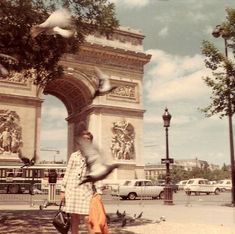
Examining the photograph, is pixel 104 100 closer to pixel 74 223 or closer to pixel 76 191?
pixel 74 223

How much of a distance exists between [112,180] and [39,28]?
28230mm

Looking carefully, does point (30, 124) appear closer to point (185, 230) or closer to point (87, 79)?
point (87, 79)

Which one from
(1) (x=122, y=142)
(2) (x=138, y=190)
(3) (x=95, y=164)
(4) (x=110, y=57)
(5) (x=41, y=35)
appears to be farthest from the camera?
(4) (x=110, y=57)

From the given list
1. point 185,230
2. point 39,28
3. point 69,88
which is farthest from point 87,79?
point 39,28

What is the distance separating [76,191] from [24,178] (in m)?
28.8

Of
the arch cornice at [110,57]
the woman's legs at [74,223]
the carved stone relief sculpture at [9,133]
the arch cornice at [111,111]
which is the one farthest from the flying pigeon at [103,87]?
the arch cornice at [111,111]

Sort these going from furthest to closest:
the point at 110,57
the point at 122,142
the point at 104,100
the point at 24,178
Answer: the point at 110,57 → the point at 122,142 → the point at 104,100 → the point at 24,178

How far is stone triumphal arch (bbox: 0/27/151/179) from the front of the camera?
32250 mm

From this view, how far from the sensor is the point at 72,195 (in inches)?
261

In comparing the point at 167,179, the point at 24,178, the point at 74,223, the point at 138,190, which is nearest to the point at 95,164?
the point at 74,223

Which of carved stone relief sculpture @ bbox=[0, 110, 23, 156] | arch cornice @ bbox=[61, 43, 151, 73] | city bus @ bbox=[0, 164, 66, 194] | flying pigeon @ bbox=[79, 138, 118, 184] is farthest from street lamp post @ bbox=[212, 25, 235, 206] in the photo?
carved stone relief sculpture @ bbox=[0, 110, 23, 156]

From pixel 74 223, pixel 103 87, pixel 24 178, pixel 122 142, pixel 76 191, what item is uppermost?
pixel 122 142

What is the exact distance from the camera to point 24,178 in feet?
113

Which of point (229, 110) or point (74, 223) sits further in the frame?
point (229, 110)
